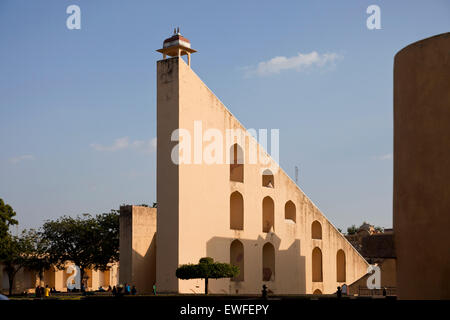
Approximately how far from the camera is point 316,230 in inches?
1153

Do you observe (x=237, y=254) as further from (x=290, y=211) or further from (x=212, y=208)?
(x=290, y=211)

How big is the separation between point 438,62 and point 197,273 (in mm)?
11355

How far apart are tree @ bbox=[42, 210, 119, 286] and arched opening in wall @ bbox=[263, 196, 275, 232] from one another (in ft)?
32.4

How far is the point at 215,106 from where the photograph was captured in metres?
23.6

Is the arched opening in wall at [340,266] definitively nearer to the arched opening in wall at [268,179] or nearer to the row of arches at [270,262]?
the row of arches at [270,262]

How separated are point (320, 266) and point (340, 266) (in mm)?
1523

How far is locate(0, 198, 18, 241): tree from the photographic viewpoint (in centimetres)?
3109

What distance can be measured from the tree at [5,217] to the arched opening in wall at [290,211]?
1417 centimetres

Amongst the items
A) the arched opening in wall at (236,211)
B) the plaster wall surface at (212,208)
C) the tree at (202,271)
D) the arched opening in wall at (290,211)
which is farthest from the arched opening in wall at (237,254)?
the tree at (202,271)

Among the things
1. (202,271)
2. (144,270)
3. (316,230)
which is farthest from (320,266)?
(202,271)

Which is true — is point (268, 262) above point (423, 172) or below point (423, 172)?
below

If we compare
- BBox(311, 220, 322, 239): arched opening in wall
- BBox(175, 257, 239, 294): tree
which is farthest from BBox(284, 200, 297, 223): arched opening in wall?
BBox(175, 257, 239, 294): tree

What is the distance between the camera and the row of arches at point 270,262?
2477 cm
